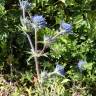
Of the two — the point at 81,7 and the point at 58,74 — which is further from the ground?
the point at 81,7

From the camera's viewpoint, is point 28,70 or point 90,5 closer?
→ point 90,5

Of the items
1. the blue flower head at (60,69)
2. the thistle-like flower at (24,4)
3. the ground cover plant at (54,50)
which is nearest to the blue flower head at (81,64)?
the ground cover plant at (54,50)

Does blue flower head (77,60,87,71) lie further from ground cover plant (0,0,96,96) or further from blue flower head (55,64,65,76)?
blue flower head (55,64,65,76)

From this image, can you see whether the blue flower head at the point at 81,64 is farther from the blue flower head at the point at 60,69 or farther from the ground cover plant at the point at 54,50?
the blue flower head at the point at 60,69

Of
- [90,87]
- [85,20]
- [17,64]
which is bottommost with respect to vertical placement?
[90,87]

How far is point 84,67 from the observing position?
3020mm

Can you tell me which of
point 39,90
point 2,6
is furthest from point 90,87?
point 2,6

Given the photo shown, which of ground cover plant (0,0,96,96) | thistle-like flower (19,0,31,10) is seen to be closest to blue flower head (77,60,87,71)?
ground cover plant (0,0,96,96)

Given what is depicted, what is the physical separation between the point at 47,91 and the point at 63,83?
0.76 feet

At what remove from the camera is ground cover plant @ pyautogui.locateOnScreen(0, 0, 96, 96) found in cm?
300

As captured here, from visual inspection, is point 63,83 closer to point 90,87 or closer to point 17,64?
point 90,87

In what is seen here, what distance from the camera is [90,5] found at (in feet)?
9.98

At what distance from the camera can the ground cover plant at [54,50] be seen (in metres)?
3.00

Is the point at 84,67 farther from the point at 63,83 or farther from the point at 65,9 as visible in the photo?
the point at 65,9
